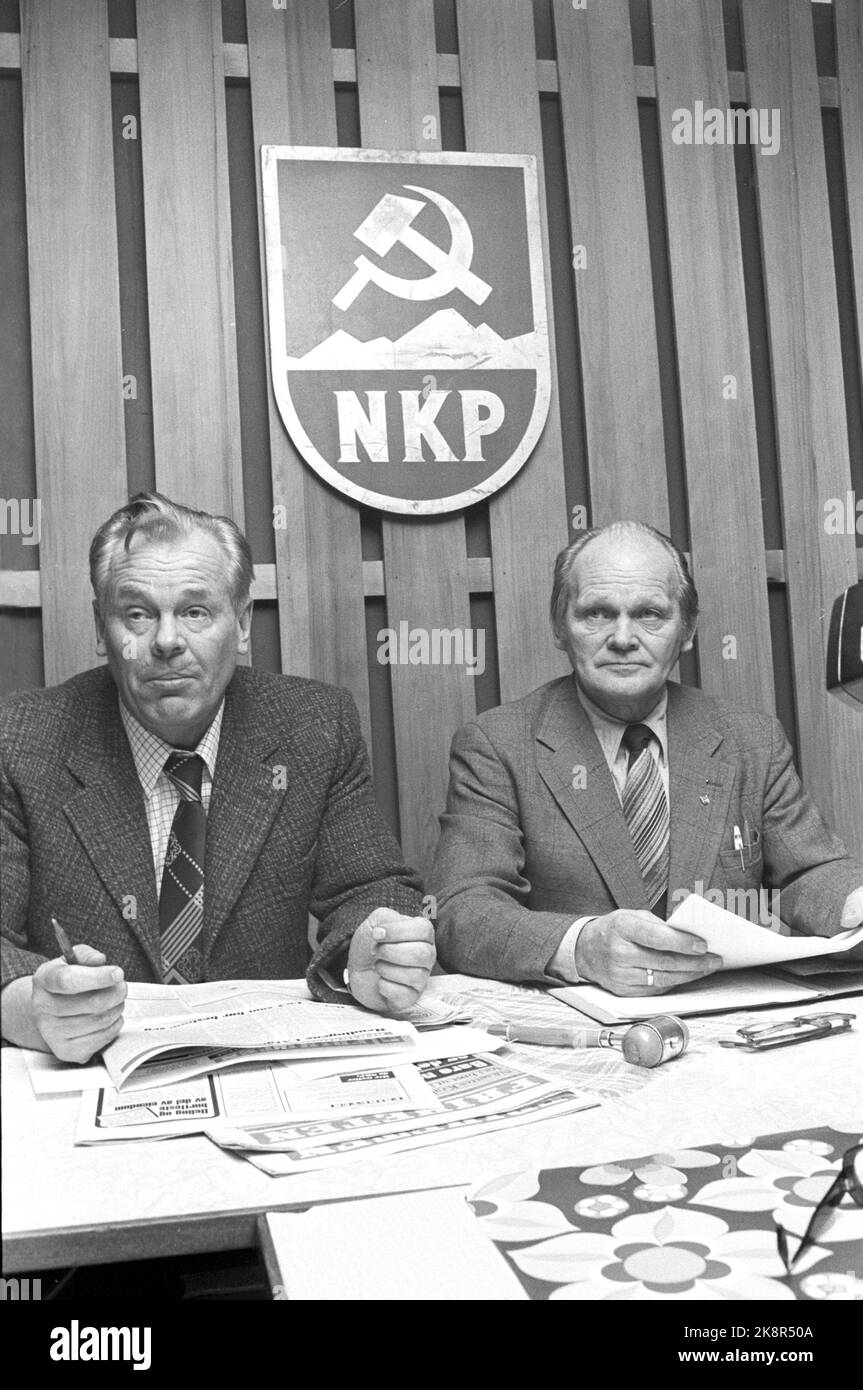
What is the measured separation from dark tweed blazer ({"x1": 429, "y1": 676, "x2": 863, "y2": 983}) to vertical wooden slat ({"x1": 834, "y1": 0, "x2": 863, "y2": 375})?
129 centimetres

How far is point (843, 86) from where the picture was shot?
2994 millimetres

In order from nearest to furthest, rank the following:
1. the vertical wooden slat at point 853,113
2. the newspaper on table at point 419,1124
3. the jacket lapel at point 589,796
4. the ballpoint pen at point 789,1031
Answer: the newspaper on table at point 419,1124 < the ballpoint pen at point 789,1031 < the jacket lapel at point 589,796 < the vertical wooden slat at point 853,113

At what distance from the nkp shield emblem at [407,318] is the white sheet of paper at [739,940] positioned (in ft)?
4.55

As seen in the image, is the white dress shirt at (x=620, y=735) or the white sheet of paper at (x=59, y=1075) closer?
the white sheet of paper at (x=59, y=1075)

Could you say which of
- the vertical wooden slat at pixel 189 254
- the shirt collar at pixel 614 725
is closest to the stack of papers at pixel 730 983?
the shirt collar at pixel 614 725

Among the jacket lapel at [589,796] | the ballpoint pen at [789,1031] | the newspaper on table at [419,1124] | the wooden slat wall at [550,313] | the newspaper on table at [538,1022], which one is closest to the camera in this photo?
the newspaper on table at [419,1124]

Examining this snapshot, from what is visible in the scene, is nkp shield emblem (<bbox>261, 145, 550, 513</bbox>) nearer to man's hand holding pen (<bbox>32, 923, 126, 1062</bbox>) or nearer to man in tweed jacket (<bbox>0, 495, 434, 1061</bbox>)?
man in tweed jacket (<bbox>0, 495, 434, 1061</bbox>)

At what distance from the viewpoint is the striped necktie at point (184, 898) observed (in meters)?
1.92

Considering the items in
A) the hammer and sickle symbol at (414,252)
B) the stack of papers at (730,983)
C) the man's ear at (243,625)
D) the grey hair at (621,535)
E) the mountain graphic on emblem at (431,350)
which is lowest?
the stack of papers at (730,983)

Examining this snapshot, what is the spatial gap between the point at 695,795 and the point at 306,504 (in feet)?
3.58

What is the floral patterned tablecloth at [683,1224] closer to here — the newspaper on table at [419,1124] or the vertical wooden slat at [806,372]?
the newspaper on table at [419,1124]

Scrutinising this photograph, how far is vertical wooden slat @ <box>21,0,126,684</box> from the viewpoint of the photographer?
2.53 meters

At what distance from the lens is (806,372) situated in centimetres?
291

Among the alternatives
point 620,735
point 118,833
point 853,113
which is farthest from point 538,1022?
point 853,113
